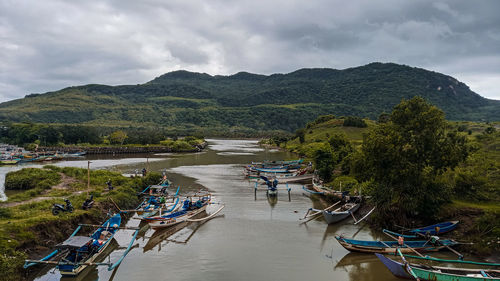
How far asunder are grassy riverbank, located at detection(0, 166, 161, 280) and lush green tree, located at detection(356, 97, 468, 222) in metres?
22.6

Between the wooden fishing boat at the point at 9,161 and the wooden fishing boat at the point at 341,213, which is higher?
the wooden fishing boat at the point at 9,161

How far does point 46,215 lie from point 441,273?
24.5 metres

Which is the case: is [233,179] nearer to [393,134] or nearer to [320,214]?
[320,214]

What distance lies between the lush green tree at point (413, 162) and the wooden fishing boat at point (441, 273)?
22.2 feet

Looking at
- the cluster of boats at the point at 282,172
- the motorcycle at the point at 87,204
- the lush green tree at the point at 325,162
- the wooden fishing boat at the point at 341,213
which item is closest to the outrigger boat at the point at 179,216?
the motorcycle at the point at 87,204

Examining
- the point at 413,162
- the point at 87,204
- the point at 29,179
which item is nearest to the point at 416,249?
the point at 413,162

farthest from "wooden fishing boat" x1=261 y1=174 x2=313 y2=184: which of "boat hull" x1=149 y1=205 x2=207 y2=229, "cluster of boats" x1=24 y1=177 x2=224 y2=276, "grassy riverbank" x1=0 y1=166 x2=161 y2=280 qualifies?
"boat hull" x1=149 y1=205 x2=207 y2=229

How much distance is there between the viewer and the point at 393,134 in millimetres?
24516

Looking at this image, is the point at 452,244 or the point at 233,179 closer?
the point at 452,244

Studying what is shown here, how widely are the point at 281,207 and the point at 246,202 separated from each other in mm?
4097

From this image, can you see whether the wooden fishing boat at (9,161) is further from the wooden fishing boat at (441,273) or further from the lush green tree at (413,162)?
the wooden fishing boat at (441,273)

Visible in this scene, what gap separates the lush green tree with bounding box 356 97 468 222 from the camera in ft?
75.0

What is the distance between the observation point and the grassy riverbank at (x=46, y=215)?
17250 millimetres

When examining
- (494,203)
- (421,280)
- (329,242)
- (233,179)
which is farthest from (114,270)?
(233,179)
